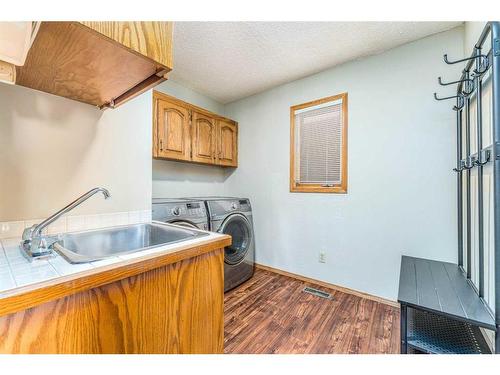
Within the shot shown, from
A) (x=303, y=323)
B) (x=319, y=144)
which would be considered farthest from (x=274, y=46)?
(x=303, y=323)

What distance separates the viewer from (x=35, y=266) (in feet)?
2.26

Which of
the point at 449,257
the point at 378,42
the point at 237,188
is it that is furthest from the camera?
the point at 237,188

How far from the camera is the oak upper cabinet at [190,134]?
217 centimetres

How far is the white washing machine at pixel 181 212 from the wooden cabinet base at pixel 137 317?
0.94 metres

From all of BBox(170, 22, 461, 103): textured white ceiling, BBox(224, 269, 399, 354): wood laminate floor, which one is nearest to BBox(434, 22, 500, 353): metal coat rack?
BBox(170, 22, 461, 103): textured white ceiling

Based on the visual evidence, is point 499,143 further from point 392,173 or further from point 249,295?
point 249,295

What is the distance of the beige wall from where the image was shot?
3.34ft

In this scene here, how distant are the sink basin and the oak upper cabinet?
3.28 feet

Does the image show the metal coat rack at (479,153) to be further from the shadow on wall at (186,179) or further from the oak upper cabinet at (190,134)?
the shadow on wall at (186,179)

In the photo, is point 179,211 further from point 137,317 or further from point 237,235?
point 137,317

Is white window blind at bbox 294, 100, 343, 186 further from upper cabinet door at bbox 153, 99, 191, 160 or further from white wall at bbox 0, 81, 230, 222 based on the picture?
white wall at bbox 0, 81, 230, 222

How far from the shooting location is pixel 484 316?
100cm
